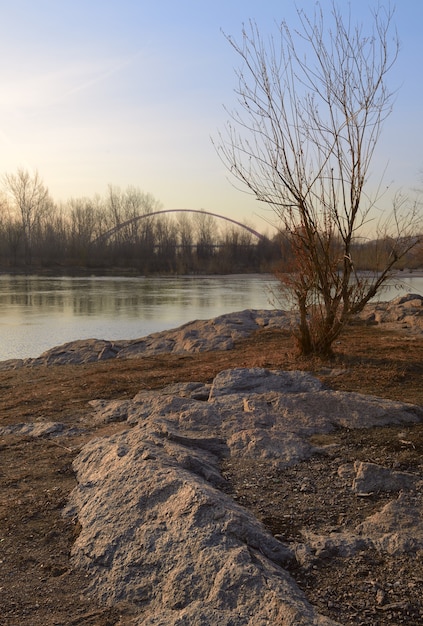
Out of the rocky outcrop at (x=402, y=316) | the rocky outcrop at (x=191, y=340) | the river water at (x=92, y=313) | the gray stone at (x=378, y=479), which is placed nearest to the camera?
the gray stone at (x=378, y=479)

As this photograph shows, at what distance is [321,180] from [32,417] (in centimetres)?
384

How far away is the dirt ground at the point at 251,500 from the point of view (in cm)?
235

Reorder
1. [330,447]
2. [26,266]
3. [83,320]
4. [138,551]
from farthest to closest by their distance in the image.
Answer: [26,266] → [83,320] → [330,447] → [138,551]

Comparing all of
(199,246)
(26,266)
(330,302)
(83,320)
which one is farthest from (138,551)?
(199,246)

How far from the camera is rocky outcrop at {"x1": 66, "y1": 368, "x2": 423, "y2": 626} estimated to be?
2307mm

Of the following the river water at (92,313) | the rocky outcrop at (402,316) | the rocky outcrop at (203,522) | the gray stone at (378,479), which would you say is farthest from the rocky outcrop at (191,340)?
the gray stone at (378,479)

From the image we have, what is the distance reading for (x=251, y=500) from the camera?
3.20 m

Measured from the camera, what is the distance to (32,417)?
5359 mm

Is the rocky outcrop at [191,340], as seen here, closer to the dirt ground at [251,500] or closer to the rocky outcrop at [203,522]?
the dirt ground at [251,500]

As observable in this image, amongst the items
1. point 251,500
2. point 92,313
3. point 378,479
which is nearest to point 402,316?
point 92,313

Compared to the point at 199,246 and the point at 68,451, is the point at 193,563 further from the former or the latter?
the point at 199,246

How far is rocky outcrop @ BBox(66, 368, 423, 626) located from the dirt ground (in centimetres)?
10

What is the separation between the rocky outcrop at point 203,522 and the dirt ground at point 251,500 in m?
0.10

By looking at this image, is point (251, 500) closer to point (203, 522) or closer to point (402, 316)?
point (203, 522)
